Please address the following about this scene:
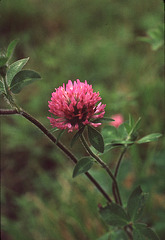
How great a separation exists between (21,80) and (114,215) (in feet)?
1.65

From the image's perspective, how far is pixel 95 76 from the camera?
2434mm

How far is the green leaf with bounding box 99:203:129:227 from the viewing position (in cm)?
93

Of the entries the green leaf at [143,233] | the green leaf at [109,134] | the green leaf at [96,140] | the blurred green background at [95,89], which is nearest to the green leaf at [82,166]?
the green leaf at [96,140]

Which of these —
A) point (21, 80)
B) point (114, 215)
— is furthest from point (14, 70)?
point (114, 215)

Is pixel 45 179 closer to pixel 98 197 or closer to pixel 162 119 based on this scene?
pixel 98 197

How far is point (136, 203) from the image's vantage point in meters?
0.93

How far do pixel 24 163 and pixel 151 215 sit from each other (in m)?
1.03

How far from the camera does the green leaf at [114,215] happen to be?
3.05ft

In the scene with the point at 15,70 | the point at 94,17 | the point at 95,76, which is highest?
the point at 94,17

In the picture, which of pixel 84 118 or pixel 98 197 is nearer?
pixel 84 118

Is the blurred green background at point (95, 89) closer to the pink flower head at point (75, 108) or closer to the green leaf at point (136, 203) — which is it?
the green leaf at point (136, 203)

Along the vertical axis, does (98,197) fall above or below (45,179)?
below

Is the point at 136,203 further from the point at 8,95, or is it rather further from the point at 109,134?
the point at 8,95

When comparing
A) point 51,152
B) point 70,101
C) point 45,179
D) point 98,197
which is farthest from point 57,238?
point 70,101
